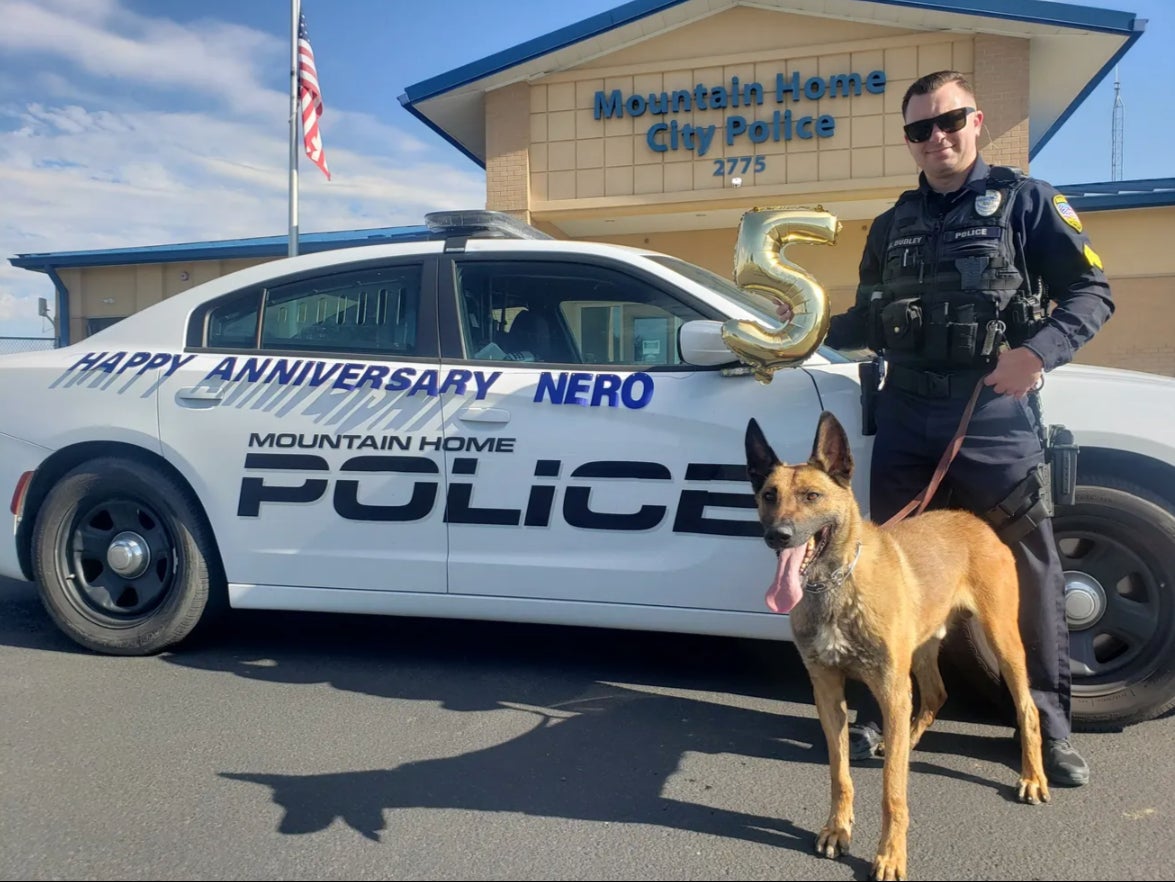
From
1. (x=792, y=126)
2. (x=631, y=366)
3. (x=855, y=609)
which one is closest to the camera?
(x=855, y=609)

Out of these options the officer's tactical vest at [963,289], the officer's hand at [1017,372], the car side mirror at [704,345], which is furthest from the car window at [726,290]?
the officer's hand at [1017,372]

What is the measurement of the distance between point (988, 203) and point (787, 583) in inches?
53.5

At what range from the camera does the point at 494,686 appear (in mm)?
3496

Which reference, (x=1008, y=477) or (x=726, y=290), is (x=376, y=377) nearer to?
(x=726, y=290)

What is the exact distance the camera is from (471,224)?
3.79 metres

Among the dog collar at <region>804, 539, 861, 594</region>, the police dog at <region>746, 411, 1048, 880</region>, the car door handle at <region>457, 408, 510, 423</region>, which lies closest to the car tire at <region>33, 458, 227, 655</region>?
the car door handle at <region>457, 408, 510, 423</region>

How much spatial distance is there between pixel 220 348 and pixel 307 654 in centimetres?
135

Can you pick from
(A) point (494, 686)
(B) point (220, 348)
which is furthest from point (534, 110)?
(A) point (494, 686)

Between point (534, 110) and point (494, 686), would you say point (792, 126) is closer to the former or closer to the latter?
point (534, 110)

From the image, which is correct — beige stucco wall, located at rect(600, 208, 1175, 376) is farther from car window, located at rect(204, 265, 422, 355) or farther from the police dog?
the police dog

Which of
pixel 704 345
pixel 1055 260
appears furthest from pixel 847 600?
pixel 1055 260

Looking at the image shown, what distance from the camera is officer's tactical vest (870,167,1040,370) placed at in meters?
2.67

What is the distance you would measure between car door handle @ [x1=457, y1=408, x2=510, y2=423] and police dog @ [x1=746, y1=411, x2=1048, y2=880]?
1.19m

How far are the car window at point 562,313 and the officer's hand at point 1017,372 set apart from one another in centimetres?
113
